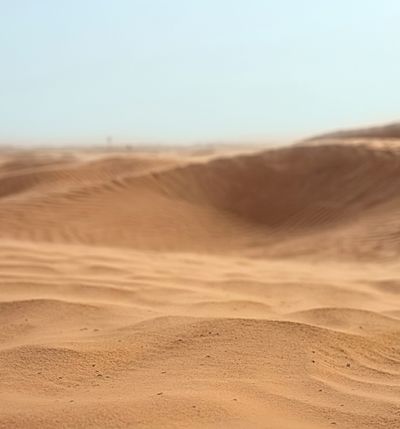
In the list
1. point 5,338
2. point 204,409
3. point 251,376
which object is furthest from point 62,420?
point 5,338

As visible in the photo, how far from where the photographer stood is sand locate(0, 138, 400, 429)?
180 cm

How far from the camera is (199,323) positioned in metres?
2.56

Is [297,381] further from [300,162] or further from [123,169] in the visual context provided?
[123,169]

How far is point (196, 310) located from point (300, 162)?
6325 mm

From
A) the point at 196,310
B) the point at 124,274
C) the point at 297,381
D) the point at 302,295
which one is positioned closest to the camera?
the point at 297,381

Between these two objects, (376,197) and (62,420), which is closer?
(62,420)

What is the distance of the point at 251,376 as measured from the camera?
204cm

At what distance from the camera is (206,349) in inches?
90.5

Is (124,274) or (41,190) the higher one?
(41,190)

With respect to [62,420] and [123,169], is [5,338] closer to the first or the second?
[62,420]

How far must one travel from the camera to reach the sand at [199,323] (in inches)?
70.7

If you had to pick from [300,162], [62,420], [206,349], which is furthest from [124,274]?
[300,162]

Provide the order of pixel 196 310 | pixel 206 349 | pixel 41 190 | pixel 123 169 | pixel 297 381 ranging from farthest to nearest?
pixel 123 169 < pixel 41 190 < pixel 196 310 < pixel 206 349 < pixel 297 381

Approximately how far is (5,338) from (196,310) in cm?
88
